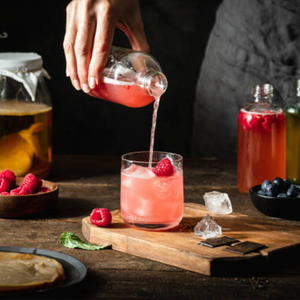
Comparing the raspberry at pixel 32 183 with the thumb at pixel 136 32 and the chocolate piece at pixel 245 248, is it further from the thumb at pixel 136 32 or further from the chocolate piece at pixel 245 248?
the chocolate piece at pixel 245 248

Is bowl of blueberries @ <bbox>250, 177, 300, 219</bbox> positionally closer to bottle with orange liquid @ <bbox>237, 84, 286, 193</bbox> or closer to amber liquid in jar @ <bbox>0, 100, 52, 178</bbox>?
bottle with orange liquid @ <bbox>237, 84, 286, 193</bbox>

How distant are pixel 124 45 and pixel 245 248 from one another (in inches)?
78.9

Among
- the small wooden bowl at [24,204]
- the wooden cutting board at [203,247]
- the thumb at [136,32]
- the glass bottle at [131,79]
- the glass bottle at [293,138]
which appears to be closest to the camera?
the wooden cutting board at [203,247]

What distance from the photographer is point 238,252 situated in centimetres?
144

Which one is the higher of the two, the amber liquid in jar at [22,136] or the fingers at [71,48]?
the fingers at [71,48]

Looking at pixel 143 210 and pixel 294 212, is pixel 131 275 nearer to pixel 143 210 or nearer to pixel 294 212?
pixel 143 210

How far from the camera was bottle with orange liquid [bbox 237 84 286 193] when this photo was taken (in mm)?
2115

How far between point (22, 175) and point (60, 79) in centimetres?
115

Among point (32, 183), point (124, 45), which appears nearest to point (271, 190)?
point (32, 183)

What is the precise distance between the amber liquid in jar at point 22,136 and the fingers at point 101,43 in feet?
1.98

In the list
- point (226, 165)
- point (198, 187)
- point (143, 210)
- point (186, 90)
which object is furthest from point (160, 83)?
point (186, 90)

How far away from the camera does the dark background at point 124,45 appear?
10.6 feet

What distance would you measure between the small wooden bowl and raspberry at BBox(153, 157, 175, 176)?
0.44 metres

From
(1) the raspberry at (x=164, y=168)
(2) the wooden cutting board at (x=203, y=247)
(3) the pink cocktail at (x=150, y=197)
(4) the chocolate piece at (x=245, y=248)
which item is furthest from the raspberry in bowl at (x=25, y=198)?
(4) the chocolate piece at (x=245, y=248)
